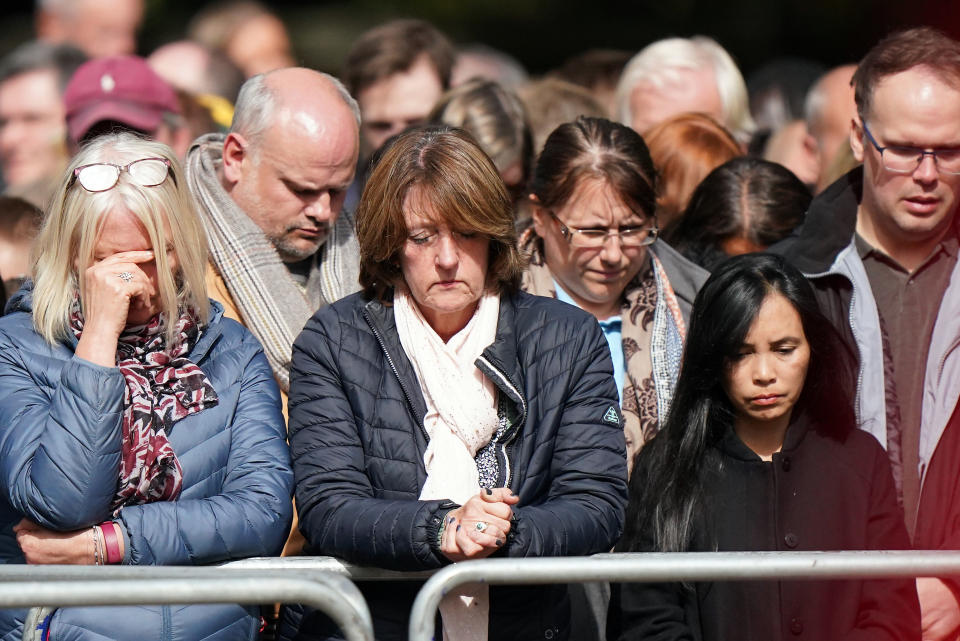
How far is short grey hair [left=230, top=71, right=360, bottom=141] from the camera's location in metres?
4.29

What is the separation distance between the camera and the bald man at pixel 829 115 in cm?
606

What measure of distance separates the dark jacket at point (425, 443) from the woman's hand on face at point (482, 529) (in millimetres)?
73

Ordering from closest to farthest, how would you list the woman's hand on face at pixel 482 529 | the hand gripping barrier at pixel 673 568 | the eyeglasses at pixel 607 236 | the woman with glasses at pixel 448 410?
1. the hand gripping barrier at pixel 673 568
2. the woman's hand on face at pixel 482 529
3. the woman with glasses at pixel 448 410
4. the eyeglasses at pixel 607 236

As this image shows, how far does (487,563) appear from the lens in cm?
272

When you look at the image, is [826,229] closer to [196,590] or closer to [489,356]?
[489,356]

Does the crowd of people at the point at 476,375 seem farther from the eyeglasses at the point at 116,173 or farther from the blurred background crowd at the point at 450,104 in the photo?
the blurred background crowd at the point at 450,104

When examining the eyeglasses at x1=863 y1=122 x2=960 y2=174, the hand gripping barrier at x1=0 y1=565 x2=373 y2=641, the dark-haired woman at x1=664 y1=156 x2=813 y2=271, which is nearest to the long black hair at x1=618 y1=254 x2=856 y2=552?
the eyeglasses at x1=863 y1=122 x2=960 y2=174

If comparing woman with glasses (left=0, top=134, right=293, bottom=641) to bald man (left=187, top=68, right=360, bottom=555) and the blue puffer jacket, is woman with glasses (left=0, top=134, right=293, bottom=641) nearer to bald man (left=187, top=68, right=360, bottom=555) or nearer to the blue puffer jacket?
the blue puffer jacket

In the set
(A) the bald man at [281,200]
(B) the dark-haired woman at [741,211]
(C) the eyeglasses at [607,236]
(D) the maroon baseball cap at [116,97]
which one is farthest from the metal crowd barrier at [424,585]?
(D) the maroon baseball cap at [116,97]

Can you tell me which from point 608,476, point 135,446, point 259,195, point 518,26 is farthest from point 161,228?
point 518,26

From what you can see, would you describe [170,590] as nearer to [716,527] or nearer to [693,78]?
[716,527]

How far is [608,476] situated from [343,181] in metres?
1.47

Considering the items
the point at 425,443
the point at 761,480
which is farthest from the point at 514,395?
the point at 761,480

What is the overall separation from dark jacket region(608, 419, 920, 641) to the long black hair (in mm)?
48
